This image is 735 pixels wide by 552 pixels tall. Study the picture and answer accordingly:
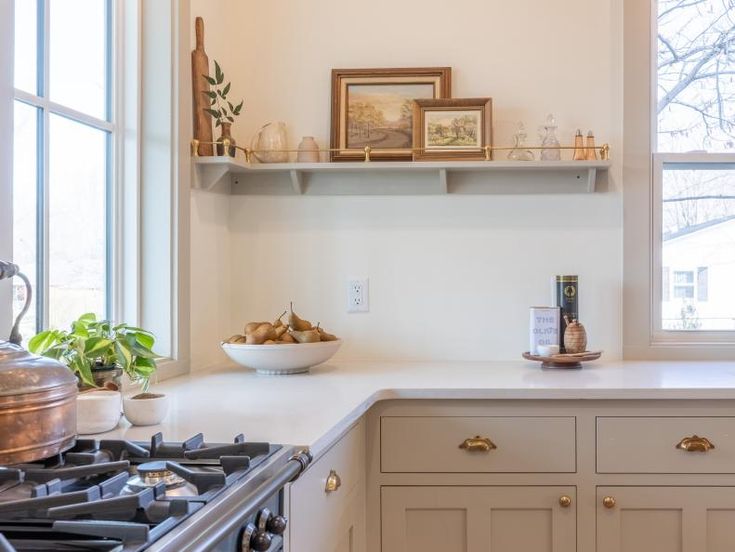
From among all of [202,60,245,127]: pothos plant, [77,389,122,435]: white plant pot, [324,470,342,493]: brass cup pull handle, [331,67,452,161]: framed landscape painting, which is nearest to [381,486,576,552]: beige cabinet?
[324,470,342,493]: brass cup pull handle

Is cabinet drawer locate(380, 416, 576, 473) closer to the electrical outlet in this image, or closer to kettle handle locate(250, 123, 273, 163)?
the electrical outlet

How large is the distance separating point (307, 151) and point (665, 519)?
5.03ft

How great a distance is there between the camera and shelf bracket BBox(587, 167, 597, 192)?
2490 millimetres

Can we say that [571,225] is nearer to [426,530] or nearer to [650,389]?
[650,389]

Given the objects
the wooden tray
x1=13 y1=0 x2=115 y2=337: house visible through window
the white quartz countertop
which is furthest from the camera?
the wooden tray

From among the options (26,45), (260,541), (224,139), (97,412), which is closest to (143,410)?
(97,412)

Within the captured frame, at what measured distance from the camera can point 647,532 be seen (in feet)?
6.38

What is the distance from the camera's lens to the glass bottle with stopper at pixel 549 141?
246 centimetres

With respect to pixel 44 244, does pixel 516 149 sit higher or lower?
higher

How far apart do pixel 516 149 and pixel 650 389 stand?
912 millimetres

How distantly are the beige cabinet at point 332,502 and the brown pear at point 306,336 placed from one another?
Answer: 345mm

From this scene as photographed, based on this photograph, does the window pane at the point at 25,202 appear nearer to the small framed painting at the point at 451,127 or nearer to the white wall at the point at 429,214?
the white wall at the point at 429,214

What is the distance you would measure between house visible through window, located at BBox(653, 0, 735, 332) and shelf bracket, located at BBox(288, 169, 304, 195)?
1.21m

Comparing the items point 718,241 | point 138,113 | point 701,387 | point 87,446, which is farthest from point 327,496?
point 718,241
